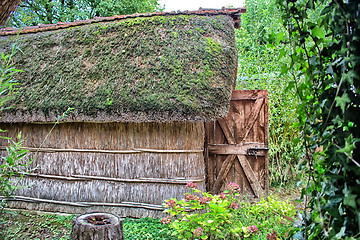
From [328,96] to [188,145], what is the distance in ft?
12.0

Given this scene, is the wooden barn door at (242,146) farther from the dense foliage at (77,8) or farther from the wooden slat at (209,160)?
the dense foliage at (77,8)

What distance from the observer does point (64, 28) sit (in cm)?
629

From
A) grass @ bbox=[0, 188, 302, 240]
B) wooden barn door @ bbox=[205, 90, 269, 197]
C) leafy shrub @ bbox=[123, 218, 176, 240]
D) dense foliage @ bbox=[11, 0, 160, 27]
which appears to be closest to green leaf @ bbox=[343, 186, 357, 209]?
grass @ bbox=[0, 188, 302, 240]

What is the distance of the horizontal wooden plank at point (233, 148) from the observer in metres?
5.26

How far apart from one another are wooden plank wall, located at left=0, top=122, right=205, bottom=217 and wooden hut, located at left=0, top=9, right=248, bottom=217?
0.06ft

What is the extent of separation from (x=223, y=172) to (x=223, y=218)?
7.02ft

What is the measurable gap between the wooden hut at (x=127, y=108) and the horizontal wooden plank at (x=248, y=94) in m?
0.57

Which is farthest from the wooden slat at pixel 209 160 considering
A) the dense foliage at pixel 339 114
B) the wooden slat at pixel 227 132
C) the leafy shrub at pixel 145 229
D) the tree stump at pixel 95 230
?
the dense foliage at pixel 339 114

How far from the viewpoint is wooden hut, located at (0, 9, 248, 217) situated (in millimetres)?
4589

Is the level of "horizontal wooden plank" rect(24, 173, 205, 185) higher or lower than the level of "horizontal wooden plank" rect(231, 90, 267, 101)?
lower

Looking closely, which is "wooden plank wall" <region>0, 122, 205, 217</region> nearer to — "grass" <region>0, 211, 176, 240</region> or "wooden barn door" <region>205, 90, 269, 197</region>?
"grass" <region>0, 211, 176, 240</region>

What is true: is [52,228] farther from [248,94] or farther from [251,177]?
[248,94]

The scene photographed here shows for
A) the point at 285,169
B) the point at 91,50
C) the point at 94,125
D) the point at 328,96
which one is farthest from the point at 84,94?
the point at 285,169

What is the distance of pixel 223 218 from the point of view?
3.28 meters
